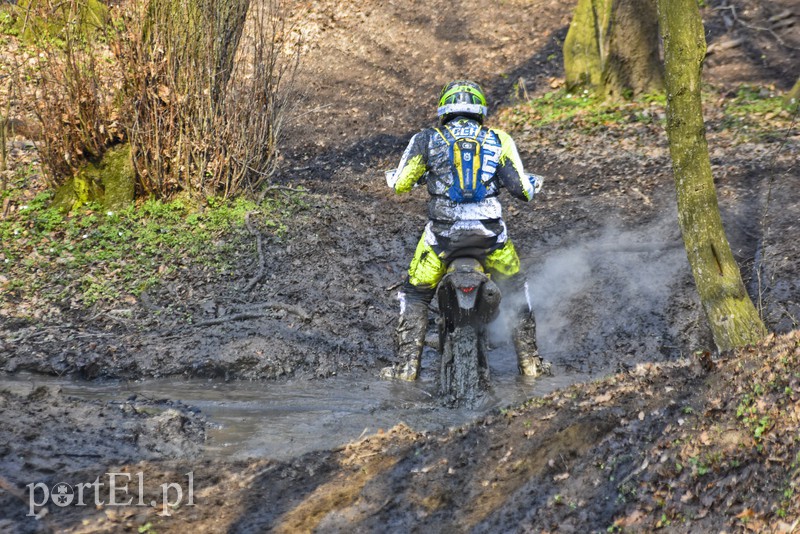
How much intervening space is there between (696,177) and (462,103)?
185 centimetres

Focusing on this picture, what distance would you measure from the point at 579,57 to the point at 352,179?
189 inches

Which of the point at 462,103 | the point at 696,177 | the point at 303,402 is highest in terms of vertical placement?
the point at 462,103

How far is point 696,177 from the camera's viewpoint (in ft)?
19.6

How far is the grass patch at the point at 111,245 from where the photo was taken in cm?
880

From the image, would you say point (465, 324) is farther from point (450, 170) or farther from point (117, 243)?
point (117, 243)

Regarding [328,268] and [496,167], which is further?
[328,268]

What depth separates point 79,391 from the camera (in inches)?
279

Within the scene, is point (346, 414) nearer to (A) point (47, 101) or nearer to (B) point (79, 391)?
(B) point (79, 391)

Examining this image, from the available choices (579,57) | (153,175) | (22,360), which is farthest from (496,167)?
(579,57)

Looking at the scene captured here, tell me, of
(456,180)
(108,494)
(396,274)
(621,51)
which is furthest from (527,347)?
(621,51)

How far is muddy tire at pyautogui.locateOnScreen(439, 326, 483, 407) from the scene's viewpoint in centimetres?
651

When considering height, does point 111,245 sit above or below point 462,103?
below

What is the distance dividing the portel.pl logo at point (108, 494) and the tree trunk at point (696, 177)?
365 centimetres

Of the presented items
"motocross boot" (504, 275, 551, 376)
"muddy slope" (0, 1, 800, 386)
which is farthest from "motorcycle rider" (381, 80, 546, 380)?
"muddy slope" (0, 1, 800, 386)
